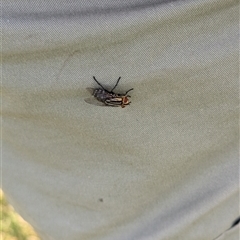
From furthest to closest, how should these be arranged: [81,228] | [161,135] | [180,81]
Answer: [81,228], [161,135], [180,81]

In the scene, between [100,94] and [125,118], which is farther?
[125,118]

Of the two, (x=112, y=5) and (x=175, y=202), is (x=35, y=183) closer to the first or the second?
(x=175, y=202)

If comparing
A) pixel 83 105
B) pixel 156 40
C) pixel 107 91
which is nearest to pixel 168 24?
pixel 156 40
